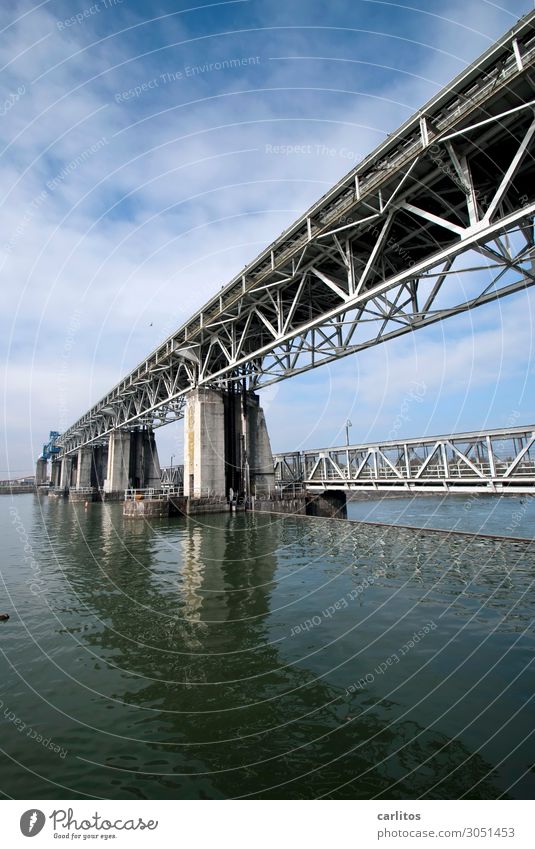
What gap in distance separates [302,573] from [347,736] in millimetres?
7120

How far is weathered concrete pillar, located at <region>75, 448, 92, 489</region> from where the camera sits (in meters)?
76.6

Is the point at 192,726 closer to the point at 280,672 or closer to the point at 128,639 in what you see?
the point at 280,672

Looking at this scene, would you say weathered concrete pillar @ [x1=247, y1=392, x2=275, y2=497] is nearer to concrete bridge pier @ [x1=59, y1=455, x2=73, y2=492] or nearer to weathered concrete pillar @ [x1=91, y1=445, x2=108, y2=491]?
weathered concrete pillar @ [x1=91, y1=445, x2=108, y2=491]

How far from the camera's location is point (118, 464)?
55.8 m

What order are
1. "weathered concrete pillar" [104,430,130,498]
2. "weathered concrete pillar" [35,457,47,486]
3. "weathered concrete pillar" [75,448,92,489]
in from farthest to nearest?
"weathered concrete pillar" [35,457,47,486] → "weathered concrete pillar" [75,448,92,489] → "weathered concrete pillar" [104,430,130,498]

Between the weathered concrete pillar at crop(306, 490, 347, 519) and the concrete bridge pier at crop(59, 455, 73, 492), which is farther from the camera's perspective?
the concrete bridge pier at crop(59, 455, 73, 492)

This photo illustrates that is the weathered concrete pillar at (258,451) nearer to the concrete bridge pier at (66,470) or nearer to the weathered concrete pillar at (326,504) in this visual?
the weathered concrete pillar at (326,504)

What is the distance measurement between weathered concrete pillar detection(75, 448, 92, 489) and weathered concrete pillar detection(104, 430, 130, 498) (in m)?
24.5

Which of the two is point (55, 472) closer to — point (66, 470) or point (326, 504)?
point (66, 470)

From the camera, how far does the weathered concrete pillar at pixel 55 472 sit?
10657 cm

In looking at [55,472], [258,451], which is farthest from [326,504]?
[55,472]

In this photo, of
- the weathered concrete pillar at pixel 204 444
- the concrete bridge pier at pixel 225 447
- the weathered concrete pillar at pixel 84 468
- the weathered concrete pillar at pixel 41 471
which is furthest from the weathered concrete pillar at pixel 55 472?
the concrete bridge pier at pixel 225 447

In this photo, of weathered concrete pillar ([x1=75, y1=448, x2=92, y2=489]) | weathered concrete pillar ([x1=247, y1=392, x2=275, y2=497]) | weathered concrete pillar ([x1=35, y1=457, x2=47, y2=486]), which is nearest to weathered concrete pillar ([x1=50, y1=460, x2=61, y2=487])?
weathered concrete pillar ([x1=35, y1=457, x2=47, y2=486])

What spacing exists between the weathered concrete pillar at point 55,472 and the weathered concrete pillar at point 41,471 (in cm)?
821
